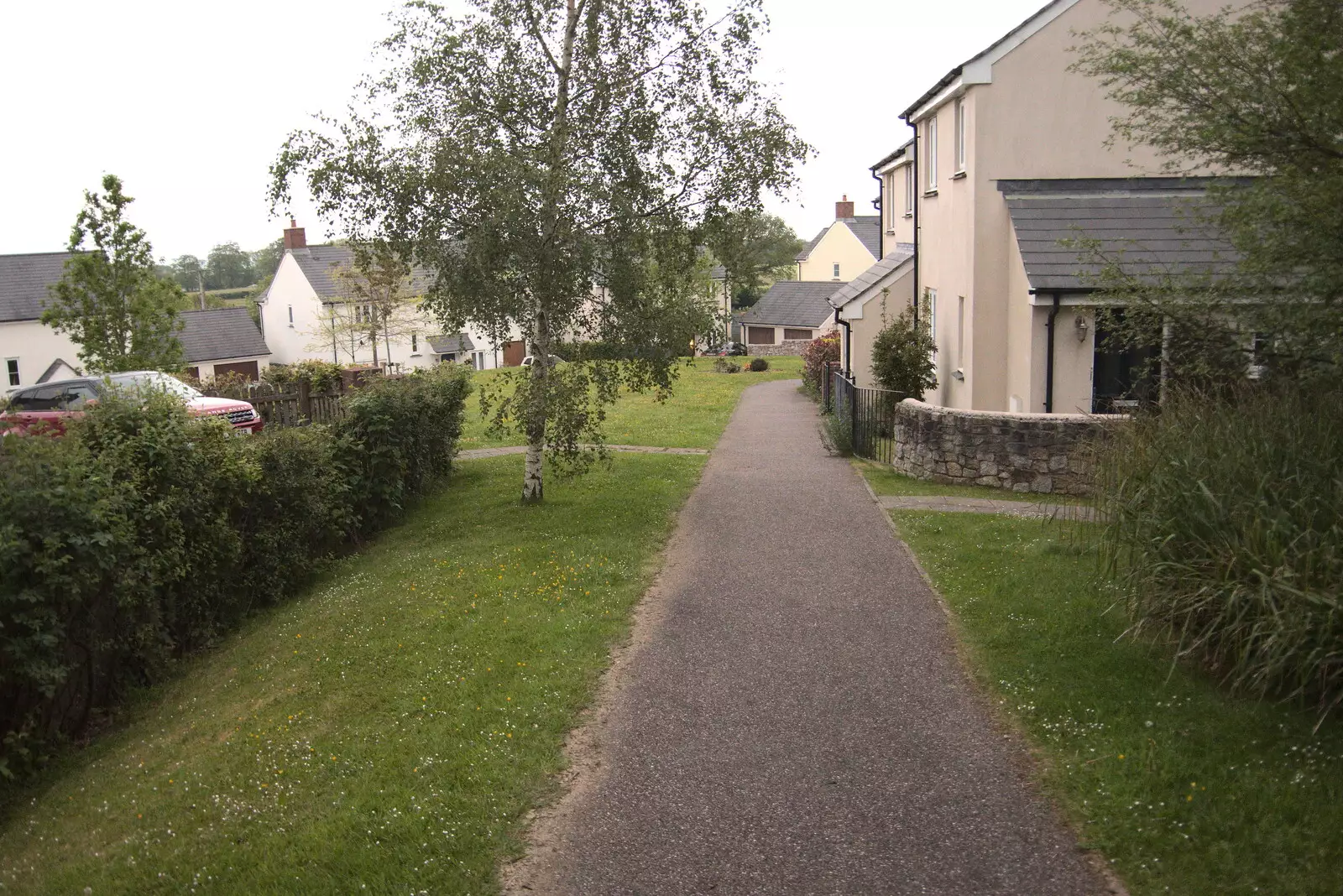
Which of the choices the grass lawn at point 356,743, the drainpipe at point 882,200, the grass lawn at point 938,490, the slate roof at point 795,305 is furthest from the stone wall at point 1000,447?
the slate roof at point 795,305

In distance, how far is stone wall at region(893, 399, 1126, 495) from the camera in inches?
588

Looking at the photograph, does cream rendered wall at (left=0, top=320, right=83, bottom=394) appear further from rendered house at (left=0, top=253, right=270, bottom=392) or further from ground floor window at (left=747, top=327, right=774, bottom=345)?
ground floor window at (left=747, top=327, right=774, bottom=345)

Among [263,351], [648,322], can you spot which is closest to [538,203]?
[648,322]

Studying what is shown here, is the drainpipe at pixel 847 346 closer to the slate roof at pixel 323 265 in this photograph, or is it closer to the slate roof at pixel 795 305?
the slate roof at pixel 795 305

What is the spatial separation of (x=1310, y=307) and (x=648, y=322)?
7.97 meters

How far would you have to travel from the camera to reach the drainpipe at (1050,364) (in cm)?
1631

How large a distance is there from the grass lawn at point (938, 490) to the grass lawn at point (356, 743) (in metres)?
4.67

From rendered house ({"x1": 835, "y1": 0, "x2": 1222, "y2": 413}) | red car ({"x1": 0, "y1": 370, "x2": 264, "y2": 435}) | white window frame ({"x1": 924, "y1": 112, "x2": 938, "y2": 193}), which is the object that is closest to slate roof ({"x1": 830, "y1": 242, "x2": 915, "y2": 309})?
white window frame ({"x1": 924, "y1": 112, "x2": 938, "y2": 193})

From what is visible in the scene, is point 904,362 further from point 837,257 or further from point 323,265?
point 323,265

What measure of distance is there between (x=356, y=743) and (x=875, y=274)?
21020 millimetres

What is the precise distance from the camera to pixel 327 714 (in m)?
7.98

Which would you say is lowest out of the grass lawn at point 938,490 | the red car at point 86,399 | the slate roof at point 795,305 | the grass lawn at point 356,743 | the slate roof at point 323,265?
the grass lawn at point 356,743

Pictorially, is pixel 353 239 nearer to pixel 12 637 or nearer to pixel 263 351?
pixel 12 637

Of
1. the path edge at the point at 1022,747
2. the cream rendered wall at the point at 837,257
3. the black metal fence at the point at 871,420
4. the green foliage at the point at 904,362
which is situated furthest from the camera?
the cream rendered wall at the point at 837,257
